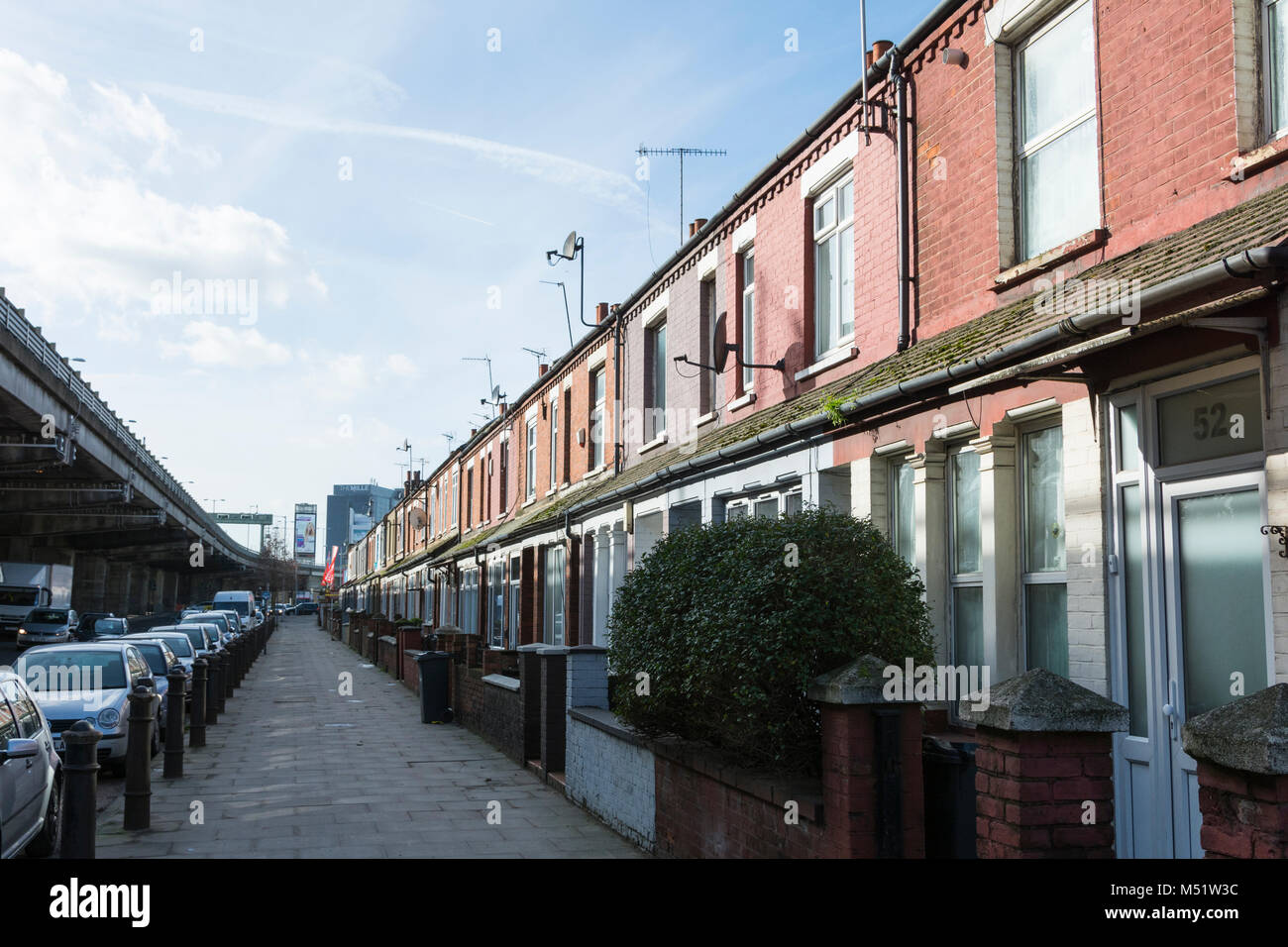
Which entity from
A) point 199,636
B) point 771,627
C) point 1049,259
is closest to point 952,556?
point 1049,259

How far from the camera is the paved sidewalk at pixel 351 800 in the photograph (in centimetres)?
871

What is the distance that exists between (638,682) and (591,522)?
1033 cm

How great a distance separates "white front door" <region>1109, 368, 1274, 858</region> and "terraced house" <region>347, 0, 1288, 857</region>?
0.02 meters

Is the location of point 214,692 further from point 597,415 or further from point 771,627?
point 771,627

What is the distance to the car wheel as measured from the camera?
808 cm

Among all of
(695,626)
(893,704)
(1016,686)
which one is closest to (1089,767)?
(1016,686)

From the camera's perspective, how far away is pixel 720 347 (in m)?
13.8

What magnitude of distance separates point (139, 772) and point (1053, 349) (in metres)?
7.78

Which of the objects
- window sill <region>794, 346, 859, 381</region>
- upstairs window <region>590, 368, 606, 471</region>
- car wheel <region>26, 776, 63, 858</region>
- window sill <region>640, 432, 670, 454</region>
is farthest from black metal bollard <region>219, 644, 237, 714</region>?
window sill <region>794, 346, 859, 381</region>

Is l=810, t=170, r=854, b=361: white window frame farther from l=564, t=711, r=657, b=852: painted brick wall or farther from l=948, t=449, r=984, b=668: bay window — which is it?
l=564, t=711, r=657, b=852: painted brick wall

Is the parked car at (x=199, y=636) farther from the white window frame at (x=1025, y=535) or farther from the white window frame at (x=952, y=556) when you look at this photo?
the white window frame at (x=1025, y=535)

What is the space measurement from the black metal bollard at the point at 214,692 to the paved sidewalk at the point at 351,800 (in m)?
0.26

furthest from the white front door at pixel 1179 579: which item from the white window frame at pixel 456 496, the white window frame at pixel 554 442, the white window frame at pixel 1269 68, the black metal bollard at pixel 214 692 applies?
the white window frame at pixel 456 496
